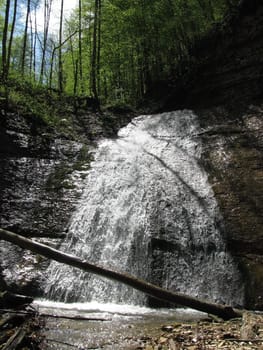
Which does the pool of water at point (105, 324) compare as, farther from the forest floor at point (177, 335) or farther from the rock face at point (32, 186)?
the rock face at point (32, 186)

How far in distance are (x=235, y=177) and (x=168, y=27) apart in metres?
12.0

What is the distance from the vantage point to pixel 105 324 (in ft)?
17.0

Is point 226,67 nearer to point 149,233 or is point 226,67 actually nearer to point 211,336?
point 149,233

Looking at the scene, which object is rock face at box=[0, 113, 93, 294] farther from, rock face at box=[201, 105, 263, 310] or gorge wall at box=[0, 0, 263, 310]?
rock face at box=[201, 105, 263, 310]

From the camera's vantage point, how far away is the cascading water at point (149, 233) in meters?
7.22

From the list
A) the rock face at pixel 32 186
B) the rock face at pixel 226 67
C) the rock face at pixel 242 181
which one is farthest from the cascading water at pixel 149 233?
the rock face at pixel 226 67

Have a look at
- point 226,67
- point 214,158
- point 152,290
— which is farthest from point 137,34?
point 152,290

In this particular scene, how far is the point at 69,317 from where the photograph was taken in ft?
18.1

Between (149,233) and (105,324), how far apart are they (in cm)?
321

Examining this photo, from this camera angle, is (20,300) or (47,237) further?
(47,237)

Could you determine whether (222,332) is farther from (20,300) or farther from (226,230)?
(226,230)

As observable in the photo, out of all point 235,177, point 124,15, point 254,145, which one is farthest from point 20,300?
point 124,15

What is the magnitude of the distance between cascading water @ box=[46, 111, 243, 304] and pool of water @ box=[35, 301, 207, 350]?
586 millimetres

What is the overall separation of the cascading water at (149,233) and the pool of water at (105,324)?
1.92 ft
